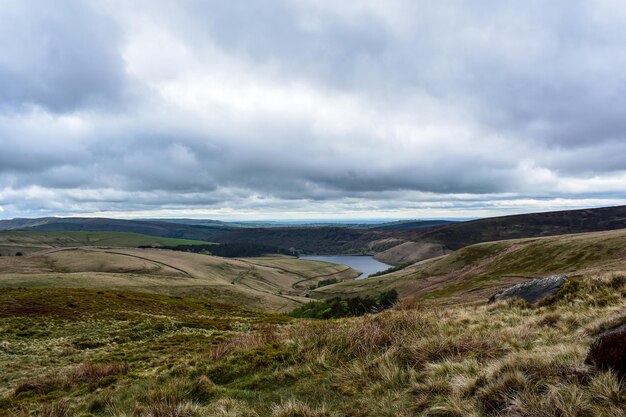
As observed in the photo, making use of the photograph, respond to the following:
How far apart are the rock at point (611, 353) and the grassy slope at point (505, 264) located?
161 feet

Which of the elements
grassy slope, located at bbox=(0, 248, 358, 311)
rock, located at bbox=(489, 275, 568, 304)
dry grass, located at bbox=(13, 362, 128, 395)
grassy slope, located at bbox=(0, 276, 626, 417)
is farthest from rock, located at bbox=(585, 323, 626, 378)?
grassy slope, located at bbox=(0, 248, 358, 311)

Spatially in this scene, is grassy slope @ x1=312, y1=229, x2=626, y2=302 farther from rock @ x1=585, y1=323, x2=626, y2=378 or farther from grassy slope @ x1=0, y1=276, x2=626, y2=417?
rock @ x1=585, y1=323, x2=626, y2=378

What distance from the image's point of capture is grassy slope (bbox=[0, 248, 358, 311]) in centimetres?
9256

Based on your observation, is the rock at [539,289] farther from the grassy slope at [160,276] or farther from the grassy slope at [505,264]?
the grassy slope at [160,276]

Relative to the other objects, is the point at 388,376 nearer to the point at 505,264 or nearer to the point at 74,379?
the point at 74,379

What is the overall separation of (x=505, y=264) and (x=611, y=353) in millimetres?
101296

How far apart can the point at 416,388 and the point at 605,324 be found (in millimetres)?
5748

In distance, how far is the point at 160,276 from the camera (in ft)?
424

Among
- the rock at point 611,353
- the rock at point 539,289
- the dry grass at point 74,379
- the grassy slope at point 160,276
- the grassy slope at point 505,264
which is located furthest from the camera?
the grassy slope at point 160,276

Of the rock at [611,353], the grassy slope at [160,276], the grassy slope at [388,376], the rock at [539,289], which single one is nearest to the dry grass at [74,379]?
the grassy slope at [388,376]

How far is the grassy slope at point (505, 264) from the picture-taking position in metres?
71.9

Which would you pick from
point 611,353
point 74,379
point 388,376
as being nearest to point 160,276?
point 74,379

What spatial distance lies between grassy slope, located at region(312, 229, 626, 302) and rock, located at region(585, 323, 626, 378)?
161ft

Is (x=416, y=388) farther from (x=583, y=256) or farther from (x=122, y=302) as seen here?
(x=583, y=256)
